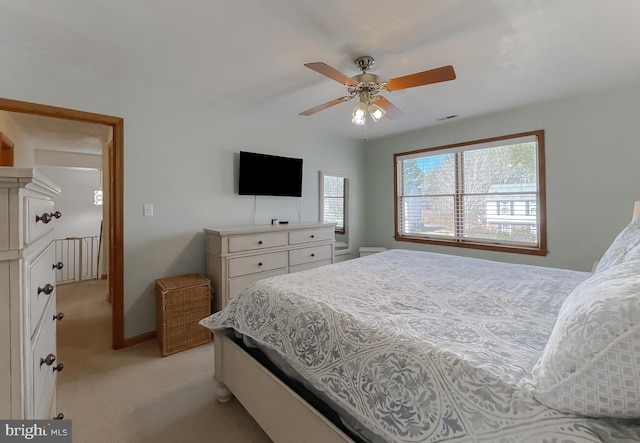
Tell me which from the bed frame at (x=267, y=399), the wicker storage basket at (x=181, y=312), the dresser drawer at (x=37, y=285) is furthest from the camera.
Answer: the wicker storage basket at (x=181, y=312)

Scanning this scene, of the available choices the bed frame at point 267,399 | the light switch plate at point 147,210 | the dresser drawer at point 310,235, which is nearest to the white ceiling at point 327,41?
the light switch plate at point 147,210

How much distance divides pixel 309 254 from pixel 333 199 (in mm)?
1438

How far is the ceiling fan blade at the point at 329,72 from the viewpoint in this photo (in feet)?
5.54

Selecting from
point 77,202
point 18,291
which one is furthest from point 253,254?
point 77,202

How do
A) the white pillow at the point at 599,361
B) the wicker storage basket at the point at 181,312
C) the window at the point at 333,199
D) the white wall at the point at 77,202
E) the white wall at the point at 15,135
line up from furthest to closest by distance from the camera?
the white wall at the point at 77,202 < the window at the point at 333,199 < the white wall at the point at 15,135 < the wicker storage basket at the point at 181,312 < the white pillow at the point at 599,361

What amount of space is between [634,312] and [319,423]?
3.47ft

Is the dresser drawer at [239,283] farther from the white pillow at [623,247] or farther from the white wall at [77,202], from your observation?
the white wall at [77,202]

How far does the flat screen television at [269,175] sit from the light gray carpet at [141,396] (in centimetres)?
185

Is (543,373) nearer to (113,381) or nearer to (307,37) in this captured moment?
(307,37)

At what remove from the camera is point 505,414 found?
678 mm

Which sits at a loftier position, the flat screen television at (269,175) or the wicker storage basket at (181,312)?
the flat screen television at (269,175)

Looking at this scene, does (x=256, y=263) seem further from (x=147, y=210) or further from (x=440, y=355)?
(x=440, y=355)

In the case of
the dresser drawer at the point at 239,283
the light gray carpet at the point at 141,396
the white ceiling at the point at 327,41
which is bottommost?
the light gray carpet at the point at 141,396

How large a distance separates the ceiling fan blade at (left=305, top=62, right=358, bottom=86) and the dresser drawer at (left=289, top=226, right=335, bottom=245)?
1784mm
